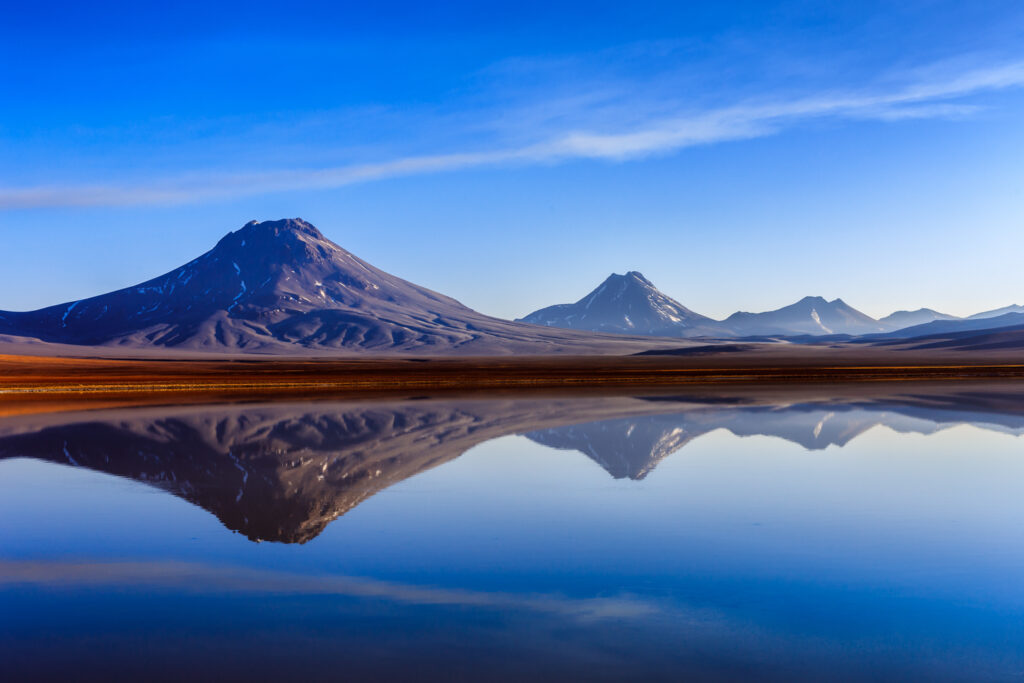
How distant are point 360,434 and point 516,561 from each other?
13.0m

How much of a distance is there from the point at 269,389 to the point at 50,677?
137 ft

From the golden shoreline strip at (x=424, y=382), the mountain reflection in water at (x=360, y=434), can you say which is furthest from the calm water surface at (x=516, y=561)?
the golden shoreline strip at (x=424, y=382)

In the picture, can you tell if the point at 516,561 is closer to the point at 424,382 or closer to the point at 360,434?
the point at 360,434

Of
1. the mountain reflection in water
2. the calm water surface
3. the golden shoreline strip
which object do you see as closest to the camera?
the calm water surface

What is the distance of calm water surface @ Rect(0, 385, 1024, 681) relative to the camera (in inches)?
250

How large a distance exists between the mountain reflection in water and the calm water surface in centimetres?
14

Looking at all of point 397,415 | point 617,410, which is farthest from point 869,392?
point 397,415

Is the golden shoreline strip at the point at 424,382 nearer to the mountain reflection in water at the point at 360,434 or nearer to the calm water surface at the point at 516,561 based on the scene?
the mountain reflection in water at the point at 360,434

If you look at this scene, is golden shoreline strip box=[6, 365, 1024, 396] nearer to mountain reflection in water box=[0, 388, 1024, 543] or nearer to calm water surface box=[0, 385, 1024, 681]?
mountain reflection in water box=[0, 388, 1024, 543]

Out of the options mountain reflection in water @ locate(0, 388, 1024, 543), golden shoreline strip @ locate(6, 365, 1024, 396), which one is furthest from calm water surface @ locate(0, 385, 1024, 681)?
golden shoreline strip @ locate(6, 365, 1024, 396)

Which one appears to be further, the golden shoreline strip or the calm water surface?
the golden shoreline strip

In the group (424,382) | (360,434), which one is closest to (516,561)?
(360,434)

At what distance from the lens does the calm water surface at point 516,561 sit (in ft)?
20.8

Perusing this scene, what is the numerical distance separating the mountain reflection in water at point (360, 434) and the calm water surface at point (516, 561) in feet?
0.44
